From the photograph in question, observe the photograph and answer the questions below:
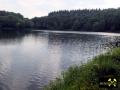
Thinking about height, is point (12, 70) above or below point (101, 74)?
below

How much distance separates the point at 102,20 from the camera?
180m

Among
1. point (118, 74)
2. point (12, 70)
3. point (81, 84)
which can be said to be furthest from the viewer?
point (12, 70)

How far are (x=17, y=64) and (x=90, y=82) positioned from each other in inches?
973

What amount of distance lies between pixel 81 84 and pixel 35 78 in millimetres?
14662

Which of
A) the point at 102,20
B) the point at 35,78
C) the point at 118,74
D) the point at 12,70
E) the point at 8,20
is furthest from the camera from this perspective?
the point at 8,20

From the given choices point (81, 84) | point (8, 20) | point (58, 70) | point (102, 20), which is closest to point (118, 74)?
point (81, 84)

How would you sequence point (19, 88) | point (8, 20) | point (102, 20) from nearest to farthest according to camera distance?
point (19, 88)
point (102, 20)
point (8, 20)

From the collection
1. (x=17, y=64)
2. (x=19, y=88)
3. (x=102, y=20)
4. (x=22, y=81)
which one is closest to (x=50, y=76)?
(x=22, y=81)

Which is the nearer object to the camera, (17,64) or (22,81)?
(22,81)

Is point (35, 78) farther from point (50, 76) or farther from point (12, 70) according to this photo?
point (12, 70)

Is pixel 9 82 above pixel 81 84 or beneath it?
beneath

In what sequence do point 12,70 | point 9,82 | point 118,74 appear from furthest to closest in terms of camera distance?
point 12,70
point 9,82
point 118,74

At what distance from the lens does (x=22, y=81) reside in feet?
95.4

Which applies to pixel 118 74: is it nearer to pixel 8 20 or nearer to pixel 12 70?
pixel 12 70
